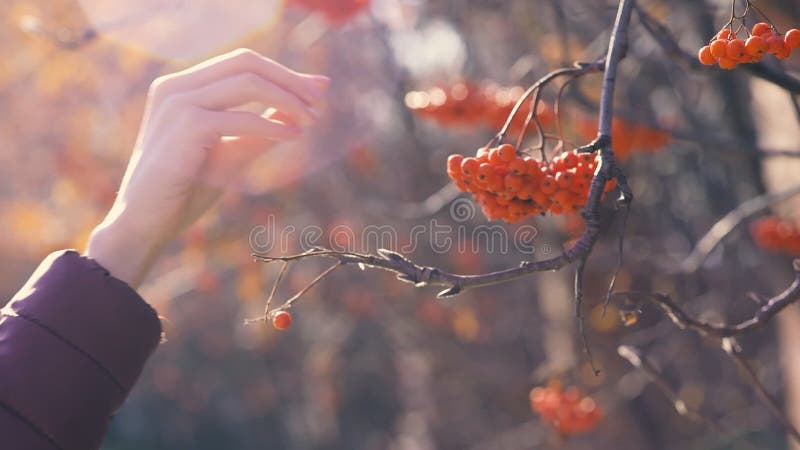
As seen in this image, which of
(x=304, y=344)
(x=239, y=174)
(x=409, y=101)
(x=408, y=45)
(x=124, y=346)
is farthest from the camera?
(x=304, y=344)

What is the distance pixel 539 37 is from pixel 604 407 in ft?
6.65

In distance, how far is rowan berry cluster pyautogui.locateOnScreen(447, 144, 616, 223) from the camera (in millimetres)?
1568

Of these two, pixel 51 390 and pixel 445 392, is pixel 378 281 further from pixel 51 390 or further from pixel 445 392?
pixel 51 390

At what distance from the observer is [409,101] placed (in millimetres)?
3848

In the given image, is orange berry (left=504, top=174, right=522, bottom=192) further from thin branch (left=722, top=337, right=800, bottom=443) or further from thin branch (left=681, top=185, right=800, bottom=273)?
thin branch (left=681, top=185, right=800, bottom=273)

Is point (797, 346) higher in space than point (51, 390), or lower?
lower

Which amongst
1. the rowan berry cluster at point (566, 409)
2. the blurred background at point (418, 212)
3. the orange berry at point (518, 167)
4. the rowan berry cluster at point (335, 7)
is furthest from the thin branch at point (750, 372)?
the rowan berry cluster at point (335, 7)

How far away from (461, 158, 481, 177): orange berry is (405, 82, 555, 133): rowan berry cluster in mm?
2009

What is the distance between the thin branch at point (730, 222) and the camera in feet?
7.78

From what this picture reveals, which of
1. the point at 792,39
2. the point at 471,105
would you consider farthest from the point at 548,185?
the point at 471,105

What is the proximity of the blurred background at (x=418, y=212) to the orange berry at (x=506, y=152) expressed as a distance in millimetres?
1023

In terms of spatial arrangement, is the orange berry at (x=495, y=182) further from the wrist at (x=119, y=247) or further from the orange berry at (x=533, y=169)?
the wrist at (x=119, y=247)

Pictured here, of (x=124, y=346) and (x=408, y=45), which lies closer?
(x=124, y=346)

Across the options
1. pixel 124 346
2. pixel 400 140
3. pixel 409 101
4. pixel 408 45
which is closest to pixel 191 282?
pixel 400 140
